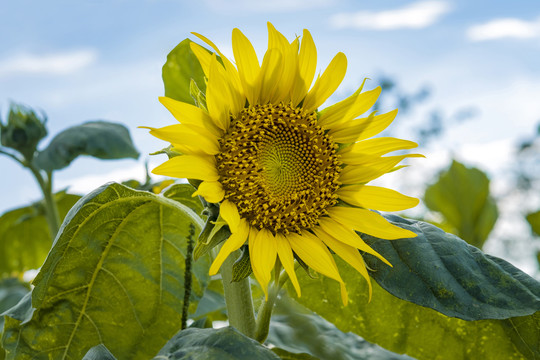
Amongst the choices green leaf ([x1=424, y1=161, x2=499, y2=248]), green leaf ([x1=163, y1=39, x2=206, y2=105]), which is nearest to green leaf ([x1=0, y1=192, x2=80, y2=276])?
green leaf ([x1=163, y1=39, x2=206, y2=105])

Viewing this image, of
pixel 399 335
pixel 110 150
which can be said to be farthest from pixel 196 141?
pixel 110 150

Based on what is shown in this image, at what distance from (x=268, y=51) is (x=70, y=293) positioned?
1.51ft

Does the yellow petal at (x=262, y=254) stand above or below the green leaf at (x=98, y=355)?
above

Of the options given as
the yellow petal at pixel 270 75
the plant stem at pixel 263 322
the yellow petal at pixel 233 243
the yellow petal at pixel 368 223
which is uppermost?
the yellow petal at pixel 270 75

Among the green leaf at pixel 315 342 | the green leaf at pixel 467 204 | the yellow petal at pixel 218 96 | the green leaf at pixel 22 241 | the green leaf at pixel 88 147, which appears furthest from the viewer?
the green leaf at pixel 467 204

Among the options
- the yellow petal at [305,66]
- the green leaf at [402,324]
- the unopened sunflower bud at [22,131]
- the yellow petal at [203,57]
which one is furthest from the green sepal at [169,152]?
the unopened sunflower bud at [22,131]

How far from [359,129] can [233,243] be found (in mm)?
267

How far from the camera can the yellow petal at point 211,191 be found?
28.8 inches

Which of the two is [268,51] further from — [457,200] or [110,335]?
[457,200]

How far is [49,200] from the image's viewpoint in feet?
5.13

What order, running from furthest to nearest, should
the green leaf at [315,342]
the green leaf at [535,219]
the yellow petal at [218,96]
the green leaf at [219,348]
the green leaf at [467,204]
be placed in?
1. the green leaf at [467,204]
2. the green leaf at [535,219]
3. the green leaf at [315,342]
4. the yellow petal at [218,96]
5. the green leaf at [219,348]

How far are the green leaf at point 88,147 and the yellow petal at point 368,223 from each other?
74cm

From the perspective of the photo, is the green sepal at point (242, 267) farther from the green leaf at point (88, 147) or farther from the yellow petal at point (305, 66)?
the green leaf at point (88, 147)

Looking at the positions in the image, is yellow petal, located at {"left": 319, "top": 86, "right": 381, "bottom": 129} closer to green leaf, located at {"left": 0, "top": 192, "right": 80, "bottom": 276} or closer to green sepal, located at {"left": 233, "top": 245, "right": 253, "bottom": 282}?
green sepal, located at {"left": 233, "top": 245, "right": 253, "bottom": 282}
